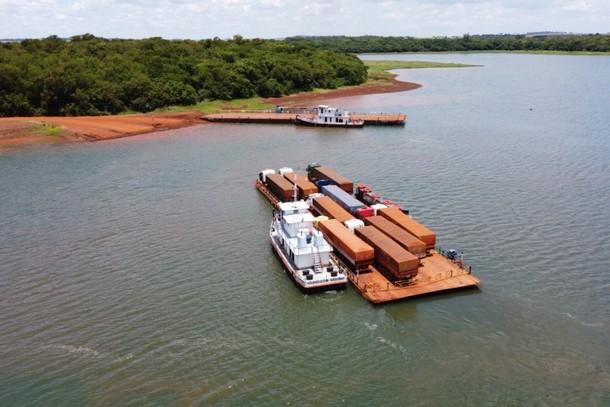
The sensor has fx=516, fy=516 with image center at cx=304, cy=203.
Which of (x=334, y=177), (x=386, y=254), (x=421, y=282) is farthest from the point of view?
(x=334, y=177)

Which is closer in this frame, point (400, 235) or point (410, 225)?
point (400, 235)

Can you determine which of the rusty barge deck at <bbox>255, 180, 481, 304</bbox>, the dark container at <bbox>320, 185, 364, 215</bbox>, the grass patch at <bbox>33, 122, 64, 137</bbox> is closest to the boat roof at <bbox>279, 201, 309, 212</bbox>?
the dark container at <bbox>320, 185, 364, 215</bbox>

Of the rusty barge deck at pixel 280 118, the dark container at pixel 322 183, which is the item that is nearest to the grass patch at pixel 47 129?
the rusty barge deck at pixel 280 118

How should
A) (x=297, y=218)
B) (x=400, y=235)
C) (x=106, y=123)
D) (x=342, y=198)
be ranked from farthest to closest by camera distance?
(x=106, y=123) < (x=342, y=198) < (x=297, y=218) < (x=400, y=235)

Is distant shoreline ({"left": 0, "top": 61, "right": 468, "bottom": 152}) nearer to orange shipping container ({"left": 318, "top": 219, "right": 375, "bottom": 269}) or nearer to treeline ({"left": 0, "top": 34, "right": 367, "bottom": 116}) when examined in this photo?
treeline ({"left": 0, "top": 34, "right": 367, "bottom": 116})

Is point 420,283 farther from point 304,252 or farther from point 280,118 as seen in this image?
point 280,118

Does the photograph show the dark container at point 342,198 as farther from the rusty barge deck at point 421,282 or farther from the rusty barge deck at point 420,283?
the rusty barge deck at point 420,283

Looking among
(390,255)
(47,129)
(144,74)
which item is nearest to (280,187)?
(390,255)
